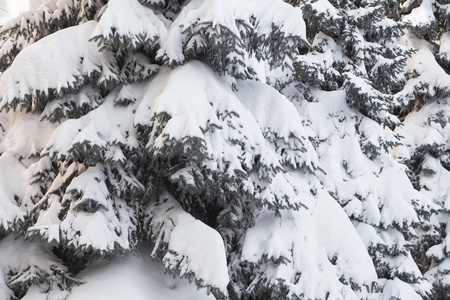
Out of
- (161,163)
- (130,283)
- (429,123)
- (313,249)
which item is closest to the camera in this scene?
(130,283)

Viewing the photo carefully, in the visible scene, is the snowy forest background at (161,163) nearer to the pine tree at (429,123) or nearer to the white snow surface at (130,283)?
the white snow surface at (130,283)

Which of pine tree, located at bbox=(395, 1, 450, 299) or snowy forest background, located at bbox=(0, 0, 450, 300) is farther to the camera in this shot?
pine tree, located at bbox=(395, 1, 450, 299)

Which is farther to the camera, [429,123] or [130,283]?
[429,123]

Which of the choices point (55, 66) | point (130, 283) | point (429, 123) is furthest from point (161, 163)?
point (429, 123)

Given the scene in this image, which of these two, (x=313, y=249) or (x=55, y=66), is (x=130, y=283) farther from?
(x=55, y=66)

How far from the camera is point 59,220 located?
394cm

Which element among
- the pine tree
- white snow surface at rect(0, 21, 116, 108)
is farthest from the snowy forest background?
the pine tree

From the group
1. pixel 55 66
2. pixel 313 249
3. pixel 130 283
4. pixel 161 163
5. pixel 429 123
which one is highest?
pixel 55 66

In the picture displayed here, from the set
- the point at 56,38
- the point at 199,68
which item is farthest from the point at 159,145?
the point at 56,38

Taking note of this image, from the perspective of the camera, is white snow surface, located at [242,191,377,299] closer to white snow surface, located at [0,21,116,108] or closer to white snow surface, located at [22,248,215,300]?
white snow surface, located at [22,248,215,300]

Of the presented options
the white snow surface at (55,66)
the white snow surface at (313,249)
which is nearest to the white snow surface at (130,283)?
the white snow surface at (313,249)

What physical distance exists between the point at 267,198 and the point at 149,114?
48.3 inches

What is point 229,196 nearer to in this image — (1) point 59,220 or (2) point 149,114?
(2) point 149,114

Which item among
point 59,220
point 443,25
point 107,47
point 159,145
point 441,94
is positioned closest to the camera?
point 159,145
